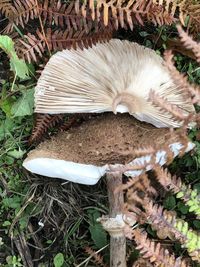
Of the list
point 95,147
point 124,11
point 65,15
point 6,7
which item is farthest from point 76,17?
point 95,147

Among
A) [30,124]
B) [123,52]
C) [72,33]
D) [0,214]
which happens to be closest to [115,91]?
[123,52]

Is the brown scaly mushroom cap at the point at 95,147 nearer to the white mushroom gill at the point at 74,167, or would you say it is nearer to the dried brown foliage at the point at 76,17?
the white mushroom gill at the point at 74,167

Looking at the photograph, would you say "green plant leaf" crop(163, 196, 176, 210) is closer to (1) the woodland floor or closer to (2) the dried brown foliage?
(1) the woodland floor

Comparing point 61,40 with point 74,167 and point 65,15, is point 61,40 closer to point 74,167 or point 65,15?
point 65,15

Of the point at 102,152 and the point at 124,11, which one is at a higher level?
the point at 124,11

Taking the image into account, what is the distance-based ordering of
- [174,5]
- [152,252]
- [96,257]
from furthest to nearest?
[96,257] < [174,5] < [152,252]

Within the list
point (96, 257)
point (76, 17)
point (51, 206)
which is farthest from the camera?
point (51, 206)

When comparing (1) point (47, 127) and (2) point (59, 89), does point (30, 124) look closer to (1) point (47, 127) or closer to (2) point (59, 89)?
(1) point (47, 127)

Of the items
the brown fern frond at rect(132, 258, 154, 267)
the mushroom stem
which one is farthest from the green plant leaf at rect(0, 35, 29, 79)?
the brown fern frond at rect(132, 258, 154, 267)
